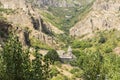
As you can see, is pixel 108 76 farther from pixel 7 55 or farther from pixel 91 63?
pixel 7 55

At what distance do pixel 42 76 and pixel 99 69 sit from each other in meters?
17.9

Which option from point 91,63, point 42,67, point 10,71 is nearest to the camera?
point 10,71

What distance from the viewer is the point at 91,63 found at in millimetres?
71812

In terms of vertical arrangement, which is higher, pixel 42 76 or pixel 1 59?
pixel 1 59

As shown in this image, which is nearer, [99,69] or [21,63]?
[21,63]

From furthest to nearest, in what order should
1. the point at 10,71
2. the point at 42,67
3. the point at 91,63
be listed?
the point at 91,63 → the point at 42,67 → the point at 10,71

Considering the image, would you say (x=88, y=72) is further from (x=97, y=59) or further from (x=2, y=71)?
(x=2, y=71)

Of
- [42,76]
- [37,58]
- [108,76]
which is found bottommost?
[108,76]

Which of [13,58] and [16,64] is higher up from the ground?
[13,58]

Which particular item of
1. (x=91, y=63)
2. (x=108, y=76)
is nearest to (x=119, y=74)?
(x=108, y=76)

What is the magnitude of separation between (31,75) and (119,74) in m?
26.2

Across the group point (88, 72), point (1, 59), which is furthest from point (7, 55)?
point (88, 72)

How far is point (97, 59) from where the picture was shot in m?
72.1

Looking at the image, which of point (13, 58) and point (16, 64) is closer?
point (13, 58)
